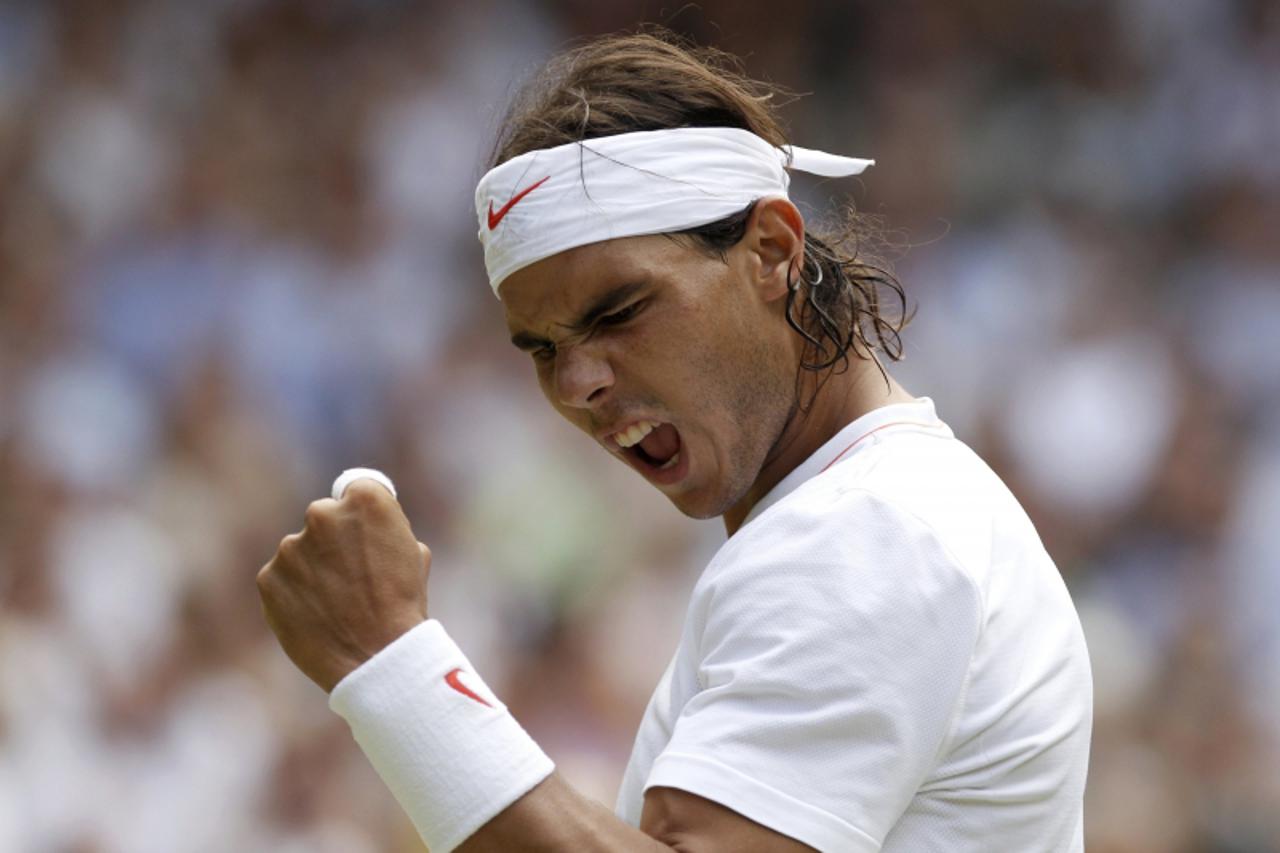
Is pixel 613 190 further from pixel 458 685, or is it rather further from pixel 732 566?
pixel 458 685

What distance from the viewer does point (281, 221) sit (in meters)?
5.59

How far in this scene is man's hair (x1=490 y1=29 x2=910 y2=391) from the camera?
6.63 feet

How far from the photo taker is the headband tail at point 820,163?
2217 mm

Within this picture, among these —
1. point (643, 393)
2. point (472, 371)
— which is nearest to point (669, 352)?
point (643, 393)

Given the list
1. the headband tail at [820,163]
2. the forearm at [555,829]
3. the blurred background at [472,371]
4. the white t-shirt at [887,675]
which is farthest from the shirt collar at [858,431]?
the blurred background at [472,371]

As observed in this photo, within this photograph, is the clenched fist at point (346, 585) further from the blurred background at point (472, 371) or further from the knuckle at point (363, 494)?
the blurred background at point (472, 371)

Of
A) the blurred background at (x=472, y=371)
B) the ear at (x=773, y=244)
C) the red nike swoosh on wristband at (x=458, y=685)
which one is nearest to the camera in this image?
the red nike swoosh on wristband at (x=458, y=685)

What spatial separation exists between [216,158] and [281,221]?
0.29 meters

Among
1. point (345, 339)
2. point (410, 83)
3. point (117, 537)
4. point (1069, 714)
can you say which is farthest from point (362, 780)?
point (1069, 714)

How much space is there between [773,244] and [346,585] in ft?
2.26

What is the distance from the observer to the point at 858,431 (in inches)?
76.5

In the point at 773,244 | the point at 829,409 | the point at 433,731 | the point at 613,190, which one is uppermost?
the point at 613,190

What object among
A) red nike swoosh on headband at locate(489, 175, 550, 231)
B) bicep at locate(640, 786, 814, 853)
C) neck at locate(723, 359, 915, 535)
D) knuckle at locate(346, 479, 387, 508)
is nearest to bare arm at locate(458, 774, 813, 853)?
bicep at locate(640, 786, 814, 853)

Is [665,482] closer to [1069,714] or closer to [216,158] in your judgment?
[1069,714]
